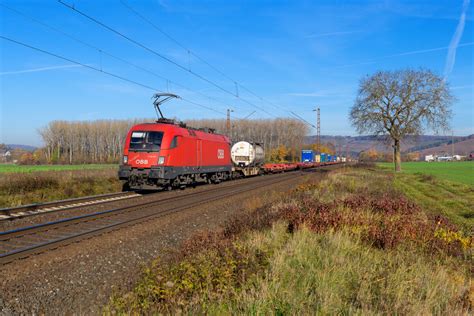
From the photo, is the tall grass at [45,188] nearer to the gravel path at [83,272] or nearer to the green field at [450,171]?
the gravel path at [83,272]

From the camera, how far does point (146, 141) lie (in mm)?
18094

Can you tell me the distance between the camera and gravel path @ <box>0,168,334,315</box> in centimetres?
517

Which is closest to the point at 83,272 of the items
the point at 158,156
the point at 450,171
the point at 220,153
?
the point at 158,156

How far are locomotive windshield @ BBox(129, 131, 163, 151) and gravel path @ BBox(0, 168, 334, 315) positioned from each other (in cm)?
800

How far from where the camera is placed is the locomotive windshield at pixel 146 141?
1794cm

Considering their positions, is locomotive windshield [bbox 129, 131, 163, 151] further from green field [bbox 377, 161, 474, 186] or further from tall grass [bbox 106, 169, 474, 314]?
green field [bbox 377, 161, 474, 186]

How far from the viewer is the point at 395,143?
46.5 m

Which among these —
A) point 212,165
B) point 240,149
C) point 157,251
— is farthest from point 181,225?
point 240,149

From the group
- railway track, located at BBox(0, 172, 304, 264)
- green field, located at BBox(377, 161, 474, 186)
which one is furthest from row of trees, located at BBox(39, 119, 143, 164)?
railway track, located at BBox(0, 172, 304, 264)

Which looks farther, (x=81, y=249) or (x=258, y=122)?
(x=258, y=122)

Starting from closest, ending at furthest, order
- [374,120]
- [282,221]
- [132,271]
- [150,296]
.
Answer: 1. [150,296]
2. [132,271]
3. [282,221]
4. [374,120]

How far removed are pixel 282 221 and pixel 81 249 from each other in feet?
15.1

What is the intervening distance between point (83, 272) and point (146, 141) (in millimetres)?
12077

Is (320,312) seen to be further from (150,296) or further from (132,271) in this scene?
(132,271)
